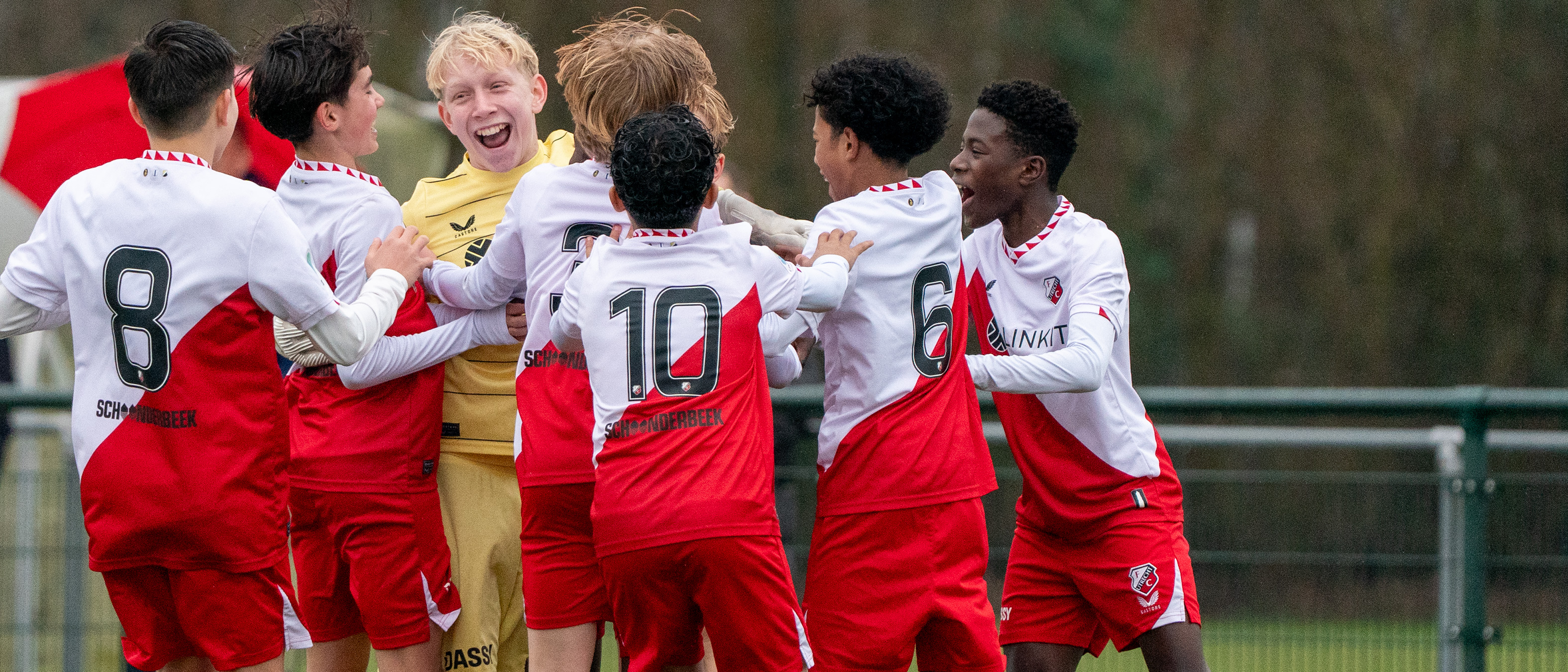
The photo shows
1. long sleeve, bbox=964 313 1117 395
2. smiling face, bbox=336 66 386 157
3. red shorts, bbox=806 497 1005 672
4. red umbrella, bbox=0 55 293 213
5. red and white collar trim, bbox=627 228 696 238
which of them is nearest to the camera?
red and white collar trim, bbox=627 228 696 238

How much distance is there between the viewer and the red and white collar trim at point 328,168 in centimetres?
353

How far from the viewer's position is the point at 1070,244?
12.0ft

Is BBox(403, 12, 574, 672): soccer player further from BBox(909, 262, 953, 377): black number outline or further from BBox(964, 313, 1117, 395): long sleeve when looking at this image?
BBox(964, 313, 1117, 395): long sleeve

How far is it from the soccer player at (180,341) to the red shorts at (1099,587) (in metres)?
1.72

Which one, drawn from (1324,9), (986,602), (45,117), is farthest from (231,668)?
(1324,9)

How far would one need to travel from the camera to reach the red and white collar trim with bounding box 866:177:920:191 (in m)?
3.37

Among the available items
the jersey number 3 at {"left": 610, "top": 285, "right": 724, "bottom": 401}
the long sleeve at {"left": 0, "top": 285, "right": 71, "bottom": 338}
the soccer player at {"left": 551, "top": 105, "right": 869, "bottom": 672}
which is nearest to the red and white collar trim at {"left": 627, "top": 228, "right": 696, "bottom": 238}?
the soccer player at {"left": 551, "top": 105, "right": 869, "bottom": 672}

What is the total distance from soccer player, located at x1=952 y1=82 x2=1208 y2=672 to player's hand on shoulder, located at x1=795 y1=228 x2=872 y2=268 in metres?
0.54

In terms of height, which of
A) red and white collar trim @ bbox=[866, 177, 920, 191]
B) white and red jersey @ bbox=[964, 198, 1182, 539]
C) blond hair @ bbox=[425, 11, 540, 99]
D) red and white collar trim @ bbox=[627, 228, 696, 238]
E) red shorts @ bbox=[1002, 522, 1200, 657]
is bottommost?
red shorts @ bbox=[1002, 522, 1200, 657]

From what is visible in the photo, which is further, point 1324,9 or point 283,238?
point 1324,9

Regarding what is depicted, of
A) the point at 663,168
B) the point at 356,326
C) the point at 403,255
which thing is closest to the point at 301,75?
the point at 403,255

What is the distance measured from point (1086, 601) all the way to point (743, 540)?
4.04 feet

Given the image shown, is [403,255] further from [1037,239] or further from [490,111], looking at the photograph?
[1037,239]

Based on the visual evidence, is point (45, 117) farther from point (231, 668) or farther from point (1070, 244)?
point (1070, 244)
